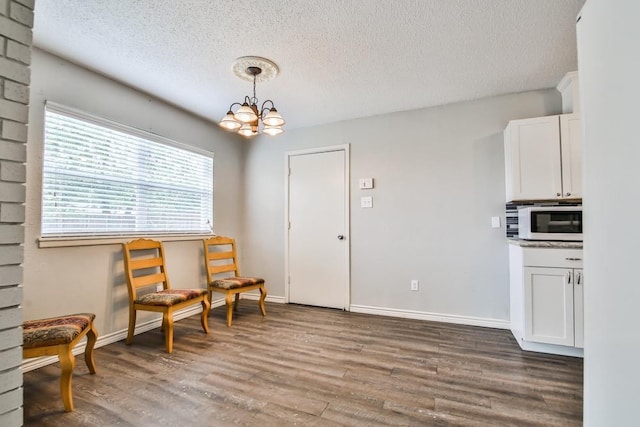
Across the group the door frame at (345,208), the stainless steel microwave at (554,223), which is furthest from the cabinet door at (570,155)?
the door frame at (345,208)

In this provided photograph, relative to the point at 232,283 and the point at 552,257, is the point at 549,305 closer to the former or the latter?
the point at 552,257

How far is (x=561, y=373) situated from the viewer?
2.11m

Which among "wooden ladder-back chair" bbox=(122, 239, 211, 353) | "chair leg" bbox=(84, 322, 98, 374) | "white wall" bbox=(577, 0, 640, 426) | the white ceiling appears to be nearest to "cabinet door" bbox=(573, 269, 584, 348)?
"white wall" bbox=(577, 0, 640, 426)

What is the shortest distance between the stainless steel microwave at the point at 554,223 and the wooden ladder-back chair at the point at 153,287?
3.08 metres

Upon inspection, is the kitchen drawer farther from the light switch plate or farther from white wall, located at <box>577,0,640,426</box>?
the light switch plate

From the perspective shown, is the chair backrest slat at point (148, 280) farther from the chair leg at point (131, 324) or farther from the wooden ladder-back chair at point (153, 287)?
the chair leg at point (131, 324)

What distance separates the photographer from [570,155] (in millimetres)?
2568

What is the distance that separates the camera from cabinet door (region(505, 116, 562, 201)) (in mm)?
2621

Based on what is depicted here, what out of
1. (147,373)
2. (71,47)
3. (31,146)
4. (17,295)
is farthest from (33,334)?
(71,47)

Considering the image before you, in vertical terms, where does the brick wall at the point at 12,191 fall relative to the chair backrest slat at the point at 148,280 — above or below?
above

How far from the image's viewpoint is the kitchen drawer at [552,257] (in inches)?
92.7

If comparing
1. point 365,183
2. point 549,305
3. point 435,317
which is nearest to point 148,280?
point 365,183

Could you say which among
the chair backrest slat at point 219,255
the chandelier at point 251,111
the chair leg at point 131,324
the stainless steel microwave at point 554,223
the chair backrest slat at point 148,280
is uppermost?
the chandelier at point 251,111

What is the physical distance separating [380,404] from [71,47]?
3.34m
